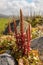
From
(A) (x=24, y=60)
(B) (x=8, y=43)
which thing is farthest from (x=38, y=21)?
(A) (x=24, y=60)

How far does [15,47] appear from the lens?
9.73 metres

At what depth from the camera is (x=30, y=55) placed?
29.8 feet

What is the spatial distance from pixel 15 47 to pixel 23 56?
890 millimetres

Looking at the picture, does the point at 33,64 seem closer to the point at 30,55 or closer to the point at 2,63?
the point at 30,55

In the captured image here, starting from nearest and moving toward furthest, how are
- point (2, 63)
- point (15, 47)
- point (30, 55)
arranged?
1. point (2, 63)
2. point (30, 55)
3. point (15, 47)

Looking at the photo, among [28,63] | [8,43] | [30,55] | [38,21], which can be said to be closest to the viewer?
[28,63]

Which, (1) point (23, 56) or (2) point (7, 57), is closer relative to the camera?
(2) point (7, 57)

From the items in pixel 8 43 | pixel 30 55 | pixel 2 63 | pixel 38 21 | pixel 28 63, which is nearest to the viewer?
pixel 2 63

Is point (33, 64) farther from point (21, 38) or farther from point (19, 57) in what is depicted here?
point (21, 38)

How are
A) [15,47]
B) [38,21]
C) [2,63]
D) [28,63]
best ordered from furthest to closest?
[38,21] < [15,47] < [28,63] < [2,63]

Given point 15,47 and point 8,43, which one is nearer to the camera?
point 15,47

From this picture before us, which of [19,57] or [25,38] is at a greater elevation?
[25,38]

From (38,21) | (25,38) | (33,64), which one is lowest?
(38,21)

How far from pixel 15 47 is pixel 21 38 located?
90 centimetres
